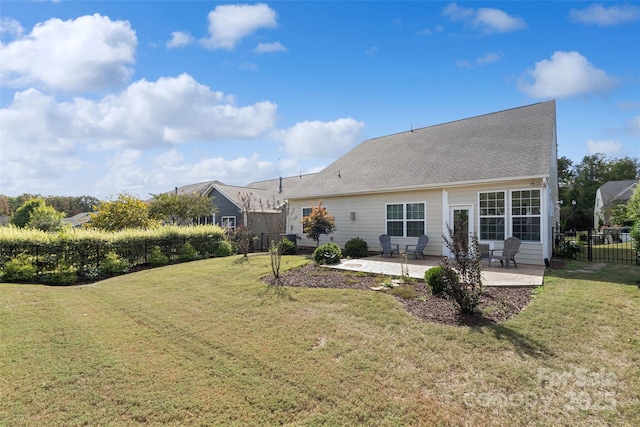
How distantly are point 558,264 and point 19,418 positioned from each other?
1328cm

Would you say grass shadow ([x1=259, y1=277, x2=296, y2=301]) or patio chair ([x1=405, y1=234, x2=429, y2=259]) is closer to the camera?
grass shadow ([x1=259, y1=277, x2=296, y2=301])

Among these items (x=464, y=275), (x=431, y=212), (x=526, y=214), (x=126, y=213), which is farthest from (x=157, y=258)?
(x=526, y=214)

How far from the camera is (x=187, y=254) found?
45.5 feet

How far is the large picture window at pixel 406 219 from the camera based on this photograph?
13234 mm

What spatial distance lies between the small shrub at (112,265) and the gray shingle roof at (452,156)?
28.1 ft

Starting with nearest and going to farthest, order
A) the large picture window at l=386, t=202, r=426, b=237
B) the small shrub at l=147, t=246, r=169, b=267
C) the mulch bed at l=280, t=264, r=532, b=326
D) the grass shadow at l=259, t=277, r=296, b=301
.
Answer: the mulch bed at l=280, t=264, r=532, b=326, the grass shadow at l=259, t=277, r=296, b=301, the small shrub at l=147, t=246, r=169, b=267, the large picture window at l=386, t=202, r=426, b=237

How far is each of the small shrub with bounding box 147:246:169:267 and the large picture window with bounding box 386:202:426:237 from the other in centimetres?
939

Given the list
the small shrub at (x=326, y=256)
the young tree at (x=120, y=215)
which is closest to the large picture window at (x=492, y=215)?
the small shrub at (x=326, y=256)

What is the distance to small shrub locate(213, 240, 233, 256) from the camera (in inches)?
607

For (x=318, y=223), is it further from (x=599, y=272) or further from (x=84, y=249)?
(x=599, y=272)

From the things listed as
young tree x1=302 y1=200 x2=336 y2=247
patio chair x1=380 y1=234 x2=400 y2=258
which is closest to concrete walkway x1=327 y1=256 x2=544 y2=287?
patio chair x1=380 y1=234 x2=400 y2=258

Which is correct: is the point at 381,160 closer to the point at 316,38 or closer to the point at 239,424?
the point at 316,38

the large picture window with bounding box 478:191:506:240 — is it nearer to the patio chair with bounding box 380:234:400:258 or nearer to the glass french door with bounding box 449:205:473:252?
the glass french door with bounding box 449:205:473:252

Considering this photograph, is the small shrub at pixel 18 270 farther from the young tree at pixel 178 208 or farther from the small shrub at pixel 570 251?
the small shrub at pixel 570 251
